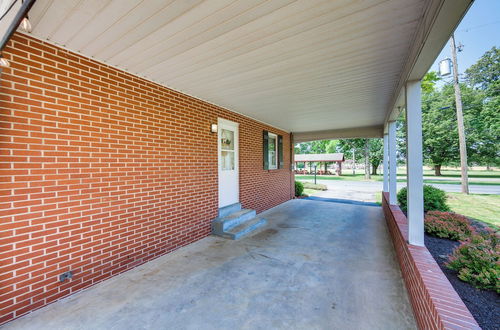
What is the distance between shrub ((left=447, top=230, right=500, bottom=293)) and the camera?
6.84 feet

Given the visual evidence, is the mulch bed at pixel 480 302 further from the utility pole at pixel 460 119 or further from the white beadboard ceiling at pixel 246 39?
the utility pole at pixel 460 119

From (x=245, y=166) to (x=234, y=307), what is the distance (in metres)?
3.81

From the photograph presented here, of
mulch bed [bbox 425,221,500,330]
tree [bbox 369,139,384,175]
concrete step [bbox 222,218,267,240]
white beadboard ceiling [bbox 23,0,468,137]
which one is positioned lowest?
concrete step [bbox 222,218,267,240]

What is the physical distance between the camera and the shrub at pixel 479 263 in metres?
2.08

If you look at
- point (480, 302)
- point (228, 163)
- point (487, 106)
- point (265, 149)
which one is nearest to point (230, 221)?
point (228, 163)

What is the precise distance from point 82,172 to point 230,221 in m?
2.88

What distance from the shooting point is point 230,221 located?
15.0 ft

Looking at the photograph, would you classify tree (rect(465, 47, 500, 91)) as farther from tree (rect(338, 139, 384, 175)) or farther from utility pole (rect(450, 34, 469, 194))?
tree (rect(338, 139, 384, 175))

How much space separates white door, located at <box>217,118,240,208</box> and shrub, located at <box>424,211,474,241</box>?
13.4 ft

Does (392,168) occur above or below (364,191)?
above

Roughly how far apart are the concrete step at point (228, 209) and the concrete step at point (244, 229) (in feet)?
1.44

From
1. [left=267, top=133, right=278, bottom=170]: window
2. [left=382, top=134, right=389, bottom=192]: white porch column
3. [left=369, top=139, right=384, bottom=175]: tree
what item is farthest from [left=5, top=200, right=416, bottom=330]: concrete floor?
[left=369, top=139, right=384, bottom=175]: tree

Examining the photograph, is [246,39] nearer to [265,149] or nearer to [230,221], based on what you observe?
[230,221]

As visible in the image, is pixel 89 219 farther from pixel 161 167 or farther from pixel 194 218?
pixel 194 218
